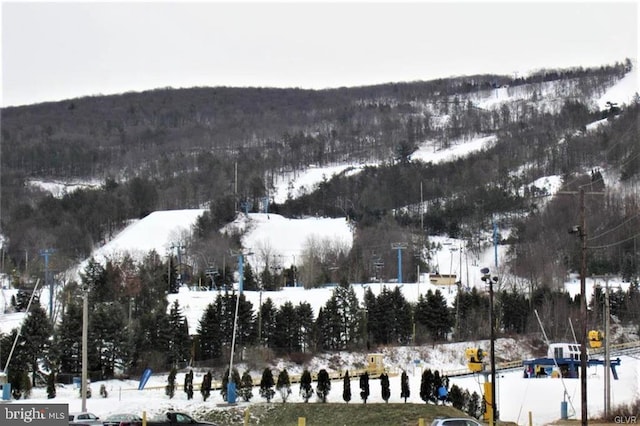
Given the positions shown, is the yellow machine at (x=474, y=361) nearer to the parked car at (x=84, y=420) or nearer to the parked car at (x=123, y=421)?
the parked car at (x=123, y=421)

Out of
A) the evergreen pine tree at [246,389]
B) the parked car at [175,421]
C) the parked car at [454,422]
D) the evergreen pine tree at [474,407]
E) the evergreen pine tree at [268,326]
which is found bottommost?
the evergreen pine tree at [474,407]

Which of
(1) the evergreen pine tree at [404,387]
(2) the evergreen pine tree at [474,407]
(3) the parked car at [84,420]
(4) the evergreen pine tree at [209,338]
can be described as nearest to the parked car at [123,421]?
(3) the parked car at [84,420]

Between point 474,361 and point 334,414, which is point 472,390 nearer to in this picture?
point 334,414

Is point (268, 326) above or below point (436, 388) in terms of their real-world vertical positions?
above

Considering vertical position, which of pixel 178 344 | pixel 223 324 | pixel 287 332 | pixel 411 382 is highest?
pixel 223 324

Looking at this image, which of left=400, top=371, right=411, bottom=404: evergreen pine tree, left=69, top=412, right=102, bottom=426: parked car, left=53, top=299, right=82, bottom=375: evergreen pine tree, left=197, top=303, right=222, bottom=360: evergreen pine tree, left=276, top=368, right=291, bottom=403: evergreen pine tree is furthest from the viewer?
left=197, top=303, right=222, bottom=360: evergreen pine tree

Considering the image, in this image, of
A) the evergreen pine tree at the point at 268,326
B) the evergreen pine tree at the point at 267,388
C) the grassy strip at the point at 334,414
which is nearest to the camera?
the grassy strip at the point at 334,414

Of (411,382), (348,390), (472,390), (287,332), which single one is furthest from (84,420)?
(287,332)

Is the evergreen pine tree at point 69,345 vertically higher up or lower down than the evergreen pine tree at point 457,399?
higher up

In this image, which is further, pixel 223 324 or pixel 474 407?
pixel 223 324

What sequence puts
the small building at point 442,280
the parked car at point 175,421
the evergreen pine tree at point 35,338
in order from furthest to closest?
1. the small building at point 442,280
2. the evergreen pine tree at point 35,338
3. the parked car at point 175,421

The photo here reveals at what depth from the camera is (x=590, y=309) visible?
73.0 m

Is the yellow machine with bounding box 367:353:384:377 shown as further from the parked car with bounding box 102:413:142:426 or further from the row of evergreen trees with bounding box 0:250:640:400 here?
the parked car with bounding box 102:413:142:426

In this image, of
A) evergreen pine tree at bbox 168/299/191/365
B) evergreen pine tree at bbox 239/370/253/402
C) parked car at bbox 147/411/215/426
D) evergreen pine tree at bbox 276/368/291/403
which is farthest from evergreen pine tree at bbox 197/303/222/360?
parked car at bbox 147/411/215/426
